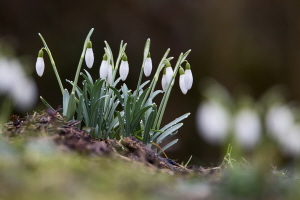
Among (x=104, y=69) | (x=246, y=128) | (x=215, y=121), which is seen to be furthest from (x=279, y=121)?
(x=104, y=69)

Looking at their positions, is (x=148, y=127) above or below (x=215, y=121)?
below

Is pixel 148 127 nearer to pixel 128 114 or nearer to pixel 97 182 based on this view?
pixel 128 114

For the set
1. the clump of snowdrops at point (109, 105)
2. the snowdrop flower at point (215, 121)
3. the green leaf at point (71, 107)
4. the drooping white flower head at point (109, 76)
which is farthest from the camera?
the drooping white flower head at point (109, 76)

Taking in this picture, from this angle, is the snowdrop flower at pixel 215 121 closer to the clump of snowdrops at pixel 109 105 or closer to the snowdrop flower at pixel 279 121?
the snowdrop flower at pixel 279 121

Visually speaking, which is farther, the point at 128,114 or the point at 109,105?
the point at 109,105

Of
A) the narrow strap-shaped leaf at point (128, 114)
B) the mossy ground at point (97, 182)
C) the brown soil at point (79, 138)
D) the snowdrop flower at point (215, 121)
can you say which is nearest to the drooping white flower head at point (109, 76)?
the narrow strap-shaped leaf at point (128, 114)

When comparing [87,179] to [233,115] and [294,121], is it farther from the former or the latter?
[294,121]
